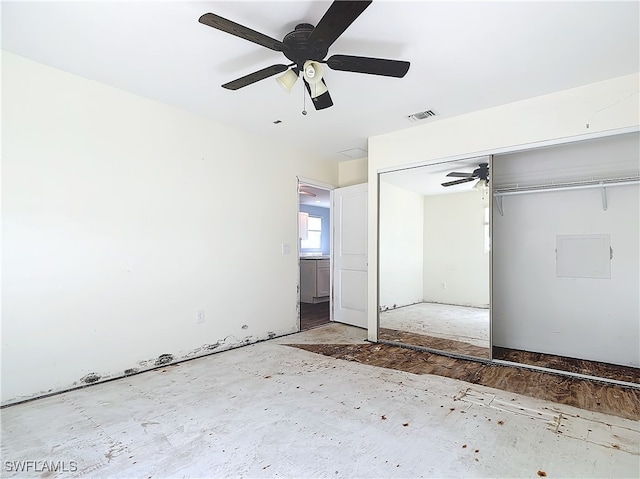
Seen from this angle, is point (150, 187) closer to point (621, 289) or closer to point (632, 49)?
point (632, 49)

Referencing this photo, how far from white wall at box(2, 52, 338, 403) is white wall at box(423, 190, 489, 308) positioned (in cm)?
198

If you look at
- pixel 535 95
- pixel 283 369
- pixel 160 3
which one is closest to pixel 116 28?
pixel 160 3

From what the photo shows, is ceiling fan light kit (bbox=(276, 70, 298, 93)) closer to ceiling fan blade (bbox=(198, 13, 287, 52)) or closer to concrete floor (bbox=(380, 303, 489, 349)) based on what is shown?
ceiling fan blade (bbox=(198, 13, 287, 52))

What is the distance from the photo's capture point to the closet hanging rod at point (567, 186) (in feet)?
11.0

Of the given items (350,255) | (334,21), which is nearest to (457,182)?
(350,255)

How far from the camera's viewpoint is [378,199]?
4.29m

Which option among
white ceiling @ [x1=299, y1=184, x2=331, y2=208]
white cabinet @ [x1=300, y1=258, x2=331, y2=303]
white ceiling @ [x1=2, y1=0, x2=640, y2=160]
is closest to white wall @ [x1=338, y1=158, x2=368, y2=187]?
white ceiling @ [x1=299, y1=184, x2=331, y2=208]

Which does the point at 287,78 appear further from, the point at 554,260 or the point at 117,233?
the point at 554,260

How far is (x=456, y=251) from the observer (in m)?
3.93

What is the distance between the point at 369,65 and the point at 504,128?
188 cm

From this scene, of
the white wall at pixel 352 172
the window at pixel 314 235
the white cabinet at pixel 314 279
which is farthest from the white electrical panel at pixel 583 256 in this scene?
the window at pixel 314 235

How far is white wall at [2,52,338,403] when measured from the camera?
8.53 ft

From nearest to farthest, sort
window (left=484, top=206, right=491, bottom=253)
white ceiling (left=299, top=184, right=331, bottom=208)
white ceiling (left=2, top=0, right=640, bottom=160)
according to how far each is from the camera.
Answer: white ceiling (left=2, top=0, right=640, bottom=160) < window (left=484, top=206, right=491, bottom=253) < white ceiling (left=299, top=184, right=331, bottom=208)

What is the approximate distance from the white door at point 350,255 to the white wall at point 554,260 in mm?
1669
